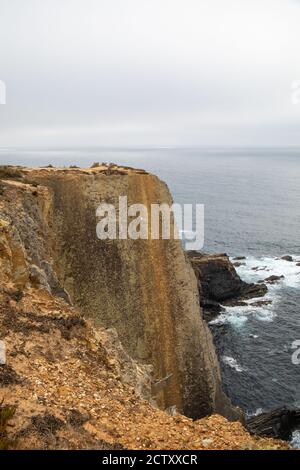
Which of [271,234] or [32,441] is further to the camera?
[271,234]

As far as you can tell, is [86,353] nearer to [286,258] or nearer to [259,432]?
[259,432]

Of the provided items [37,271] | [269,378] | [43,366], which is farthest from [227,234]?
[43,366]

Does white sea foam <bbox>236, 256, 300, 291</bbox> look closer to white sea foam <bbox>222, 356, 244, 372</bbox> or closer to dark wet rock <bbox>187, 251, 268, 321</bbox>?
dark wet rock <bbox>187, 251, 268, 321</bbox>

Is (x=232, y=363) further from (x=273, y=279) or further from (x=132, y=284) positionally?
(x=273, y=279)

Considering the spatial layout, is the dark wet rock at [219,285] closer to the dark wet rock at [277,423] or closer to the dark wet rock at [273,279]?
the dark wet rock at [273,279]

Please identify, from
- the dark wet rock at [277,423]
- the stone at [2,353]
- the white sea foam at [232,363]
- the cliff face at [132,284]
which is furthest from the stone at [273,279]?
the stone at [2,353]
